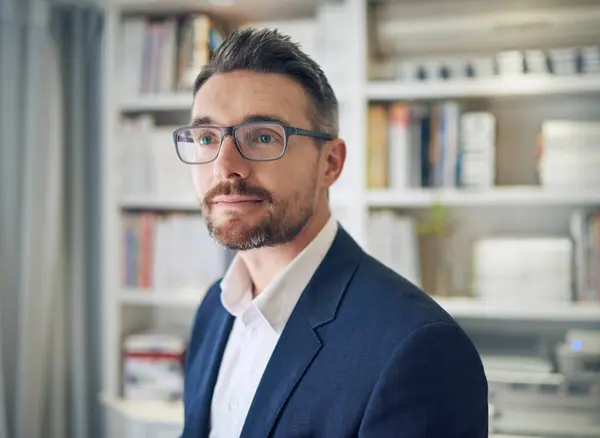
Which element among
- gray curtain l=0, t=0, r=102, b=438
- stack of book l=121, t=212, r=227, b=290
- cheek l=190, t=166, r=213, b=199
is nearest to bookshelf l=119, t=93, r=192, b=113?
gray curtain l=0, t=0, r=102, b=438

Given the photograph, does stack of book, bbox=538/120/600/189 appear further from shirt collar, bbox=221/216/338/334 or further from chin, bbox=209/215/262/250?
chin, bbox=209/215/262/250

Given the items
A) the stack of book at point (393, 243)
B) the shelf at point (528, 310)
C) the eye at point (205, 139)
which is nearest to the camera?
the eye at point (205, 139)

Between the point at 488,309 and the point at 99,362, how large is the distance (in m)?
1.54

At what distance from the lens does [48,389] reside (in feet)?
6.81

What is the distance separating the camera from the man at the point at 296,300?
743mm

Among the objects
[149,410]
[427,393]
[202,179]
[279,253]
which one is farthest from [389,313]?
[149,410]

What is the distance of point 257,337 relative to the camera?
100 cm

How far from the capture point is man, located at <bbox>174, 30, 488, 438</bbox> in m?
0.74

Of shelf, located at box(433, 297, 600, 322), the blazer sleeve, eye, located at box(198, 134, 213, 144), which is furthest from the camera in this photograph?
shelf, located at box(433, 297, 600, 322)

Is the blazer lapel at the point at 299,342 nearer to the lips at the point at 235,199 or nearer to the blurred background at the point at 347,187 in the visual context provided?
the lips at the point at 235,199

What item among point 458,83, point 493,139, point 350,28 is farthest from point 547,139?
point 350,28

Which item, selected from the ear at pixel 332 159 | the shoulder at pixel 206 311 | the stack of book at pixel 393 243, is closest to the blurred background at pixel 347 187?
the stack of book at pixel 393 243

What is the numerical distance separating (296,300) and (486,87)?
46.2 inches

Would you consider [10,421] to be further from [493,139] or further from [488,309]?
[493,139]
